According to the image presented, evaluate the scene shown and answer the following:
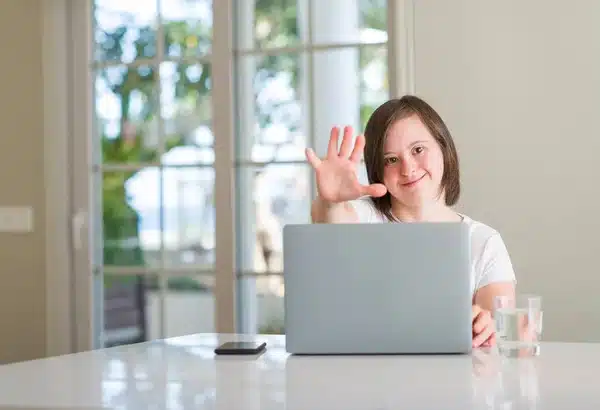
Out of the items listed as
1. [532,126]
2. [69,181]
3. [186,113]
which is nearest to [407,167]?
[532,126]

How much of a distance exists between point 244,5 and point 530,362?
3095mm

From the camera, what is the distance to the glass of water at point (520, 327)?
5.59ft

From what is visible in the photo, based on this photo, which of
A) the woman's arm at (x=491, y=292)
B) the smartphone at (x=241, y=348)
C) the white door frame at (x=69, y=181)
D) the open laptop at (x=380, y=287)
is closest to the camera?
Result: the open laptop at (x=380, y=287)

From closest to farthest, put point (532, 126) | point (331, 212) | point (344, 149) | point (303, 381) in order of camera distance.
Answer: point (303, 381) < point (344, 149) < point (331, 212) < point (532, 126)

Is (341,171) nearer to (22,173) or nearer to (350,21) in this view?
(350,21)

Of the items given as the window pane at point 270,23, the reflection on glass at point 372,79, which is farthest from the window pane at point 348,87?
the window pane at point 270,23

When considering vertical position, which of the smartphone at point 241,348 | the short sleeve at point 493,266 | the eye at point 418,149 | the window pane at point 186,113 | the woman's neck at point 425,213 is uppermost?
the window pane at point 186,113

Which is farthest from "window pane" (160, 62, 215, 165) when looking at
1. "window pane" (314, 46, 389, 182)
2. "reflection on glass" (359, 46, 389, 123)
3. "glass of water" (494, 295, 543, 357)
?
"glass of water" (494, 295, 543, 357)

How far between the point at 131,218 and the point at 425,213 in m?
2.46

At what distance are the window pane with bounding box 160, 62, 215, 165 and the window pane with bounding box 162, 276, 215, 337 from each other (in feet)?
1.86

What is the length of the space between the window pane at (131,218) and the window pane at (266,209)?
1.47ft

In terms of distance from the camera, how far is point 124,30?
463 centimetres

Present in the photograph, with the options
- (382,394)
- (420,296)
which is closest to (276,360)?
(420,296)

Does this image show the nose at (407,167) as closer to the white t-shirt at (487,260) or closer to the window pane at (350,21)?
the white t-shirt at (487,260)
